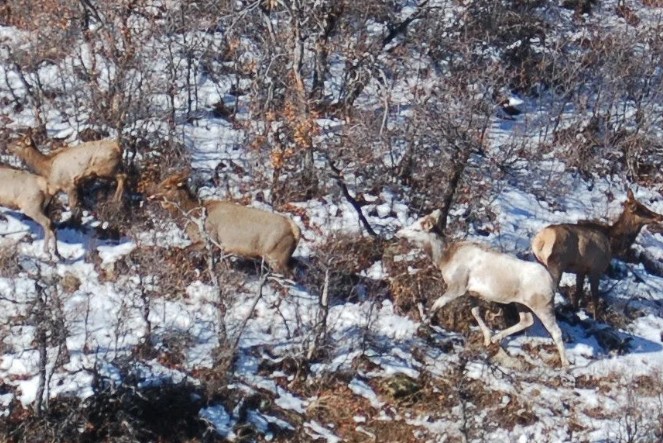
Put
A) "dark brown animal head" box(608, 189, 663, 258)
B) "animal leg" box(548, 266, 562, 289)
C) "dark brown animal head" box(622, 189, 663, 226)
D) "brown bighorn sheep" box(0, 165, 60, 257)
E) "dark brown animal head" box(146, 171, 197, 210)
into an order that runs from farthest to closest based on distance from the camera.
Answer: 1. "dark brown animal head" box(622, 189, 663, 226)
2. "dark brown animal head" box(608, 189, 663, 258)
3. "dark brown animal head" box(146, 171, 197, 210)
4. "brown bighorn sheep" box(0, 165, 60, 257)
5. "animal leg" box(548, 266, 562, 289)

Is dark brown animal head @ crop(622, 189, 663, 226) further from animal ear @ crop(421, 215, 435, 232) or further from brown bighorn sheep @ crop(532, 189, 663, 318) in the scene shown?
animal ear @ crop(421, 215, 435, 232)

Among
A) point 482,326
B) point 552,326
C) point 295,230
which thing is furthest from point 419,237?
point 552,326

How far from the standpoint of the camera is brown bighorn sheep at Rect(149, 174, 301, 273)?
14367 millimetres

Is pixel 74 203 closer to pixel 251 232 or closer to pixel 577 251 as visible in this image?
pixel 251 232

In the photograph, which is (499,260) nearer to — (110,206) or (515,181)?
(515,181)

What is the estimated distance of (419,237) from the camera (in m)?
14.4

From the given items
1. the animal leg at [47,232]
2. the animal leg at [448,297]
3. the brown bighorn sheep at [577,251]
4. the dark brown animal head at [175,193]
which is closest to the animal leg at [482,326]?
the animal leg at [448,297]

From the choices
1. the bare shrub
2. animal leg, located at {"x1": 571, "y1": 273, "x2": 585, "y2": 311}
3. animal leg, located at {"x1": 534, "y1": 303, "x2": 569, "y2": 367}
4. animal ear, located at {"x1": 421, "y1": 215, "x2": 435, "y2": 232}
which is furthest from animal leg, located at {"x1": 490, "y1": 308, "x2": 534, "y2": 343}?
the bare shrub

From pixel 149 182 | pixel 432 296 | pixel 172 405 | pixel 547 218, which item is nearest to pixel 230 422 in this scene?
pixel 172 405

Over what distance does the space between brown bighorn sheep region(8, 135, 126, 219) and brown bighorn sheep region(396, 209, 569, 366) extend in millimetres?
4303

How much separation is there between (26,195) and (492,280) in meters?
6.11

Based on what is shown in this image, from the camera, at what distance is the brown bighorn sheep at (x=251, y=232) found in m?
14.4

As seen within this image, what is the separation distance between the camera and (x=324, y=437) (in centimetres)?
1244

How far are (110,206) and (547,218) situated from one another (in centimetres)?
641
